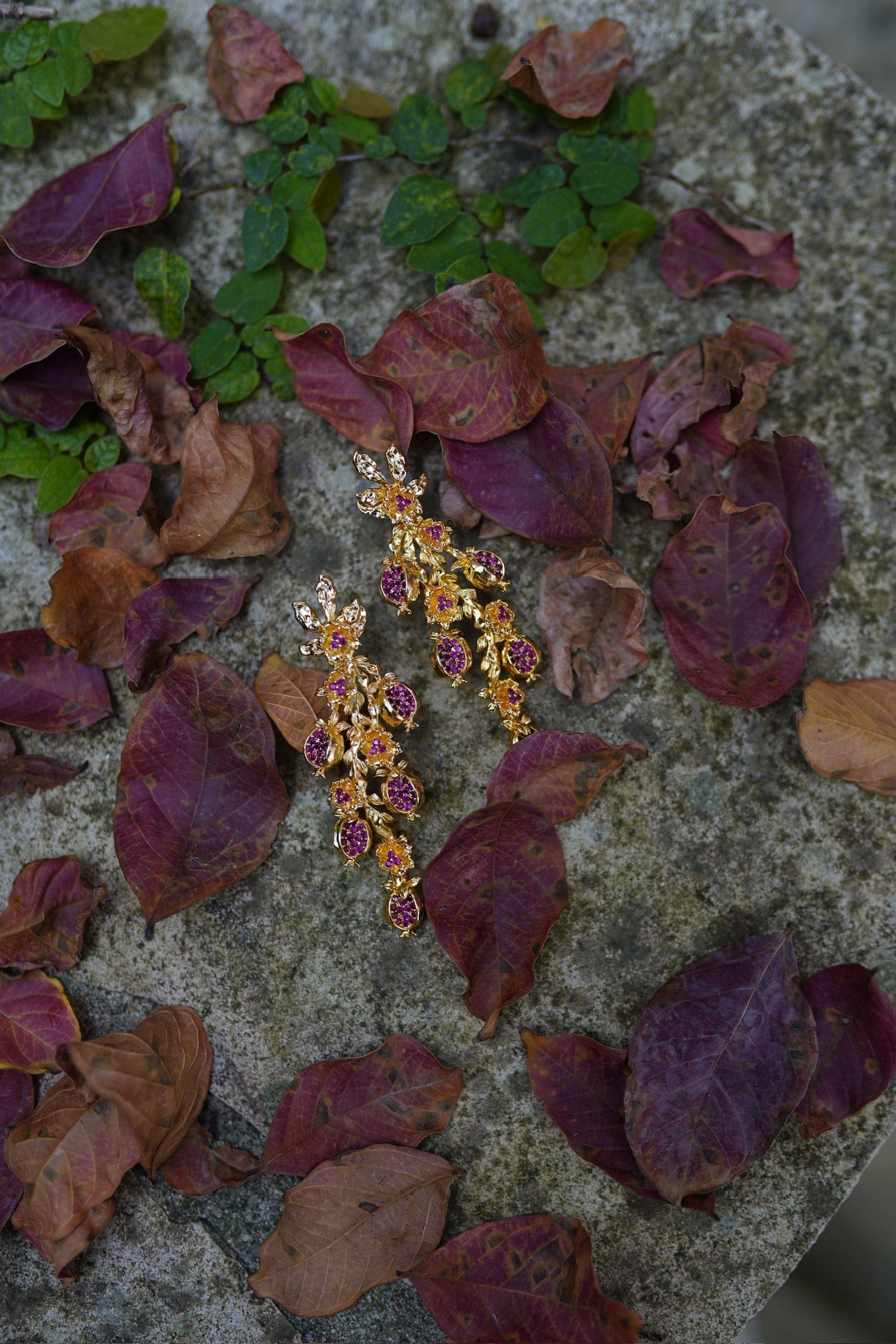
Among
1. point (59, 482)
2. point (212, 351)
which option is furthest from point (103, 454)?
point (212, 351)

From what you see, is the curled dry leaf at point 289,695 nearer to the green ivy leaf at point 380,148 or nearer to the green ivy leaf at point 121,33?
the green ivy leaf at point 380,148

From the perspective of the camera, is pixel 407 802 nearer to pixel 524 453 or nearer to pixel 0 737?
pixel 524 453

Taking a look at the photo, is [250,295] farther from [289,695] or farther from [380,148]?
[289,695]

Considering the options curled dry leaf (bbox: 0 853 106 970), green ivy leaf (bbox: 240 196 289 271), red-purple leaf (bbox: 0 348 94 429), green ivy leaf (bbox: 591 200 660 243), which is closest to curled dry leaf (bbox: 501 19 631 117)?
green ivy leaf (bbox: 591 200 660 243)

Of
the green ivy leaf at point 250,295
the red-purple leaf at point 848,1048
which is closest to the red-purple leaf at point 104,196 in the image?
the green ivy leaf at point 250,295

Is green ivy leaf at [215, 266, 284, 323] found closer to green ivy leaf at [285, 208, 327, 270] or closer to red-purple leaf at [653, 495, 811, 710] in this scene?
green ivy leaf at [285, 208, 327, 270]

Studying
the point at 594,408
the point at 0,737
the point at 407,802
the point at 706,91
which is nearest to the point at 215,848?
the point at 407,802
